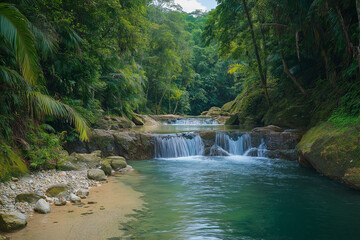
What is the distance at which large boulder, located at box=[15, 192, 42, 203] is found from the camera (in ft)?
14.9

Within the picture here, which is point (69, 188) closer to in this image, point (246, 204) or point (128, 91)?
point (246, 204)

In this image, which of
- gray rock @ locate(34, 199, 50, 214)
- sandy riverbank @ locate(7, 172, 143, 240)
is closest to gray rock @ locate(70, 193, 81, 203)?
sandy riverbank @ locate(7, 172, 143, 240)

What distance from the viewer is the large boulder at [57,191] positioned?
5.06m

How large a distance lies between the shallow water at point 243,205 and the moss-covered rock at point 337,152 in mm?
317

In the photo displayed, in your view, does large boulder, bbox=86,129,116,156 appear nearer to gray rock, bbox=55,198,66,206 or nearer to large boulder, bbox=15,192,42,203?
gray rock, bbox=55,198,66,206

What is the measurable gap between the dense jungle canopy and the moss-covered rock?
820 millimetres

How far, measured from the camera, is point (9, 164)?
5.41 metres

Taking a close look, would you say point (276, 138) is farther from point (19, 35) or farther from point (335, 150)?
point (19, 35)

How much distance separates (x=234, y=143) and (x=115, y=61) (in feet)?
23.3

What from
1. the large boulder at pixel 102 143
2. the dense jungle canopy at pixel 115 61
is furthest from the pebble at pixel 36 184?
the large boulder at pixel 102 143

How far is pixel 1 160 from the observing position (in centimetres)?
516

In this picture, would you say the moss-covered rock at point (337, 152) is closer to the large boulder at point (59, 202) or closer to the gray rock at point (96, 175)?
the gray rock at point (96, 175)

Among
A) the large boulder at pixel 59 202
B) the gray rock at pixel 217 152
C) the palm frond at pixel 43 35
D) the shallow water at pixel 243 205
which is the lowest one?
the shallow water at pixel 243 205

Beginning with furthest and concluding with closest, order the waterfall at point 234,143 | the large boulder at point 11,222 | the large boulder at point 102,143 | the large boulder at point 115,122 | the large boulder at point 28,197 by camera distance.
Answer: the large boulder at point 115,122, the waterfall at point 234,143, the large boulder at point 102,143, the large boulder at point 28,197, the large boulder at point 11,222
